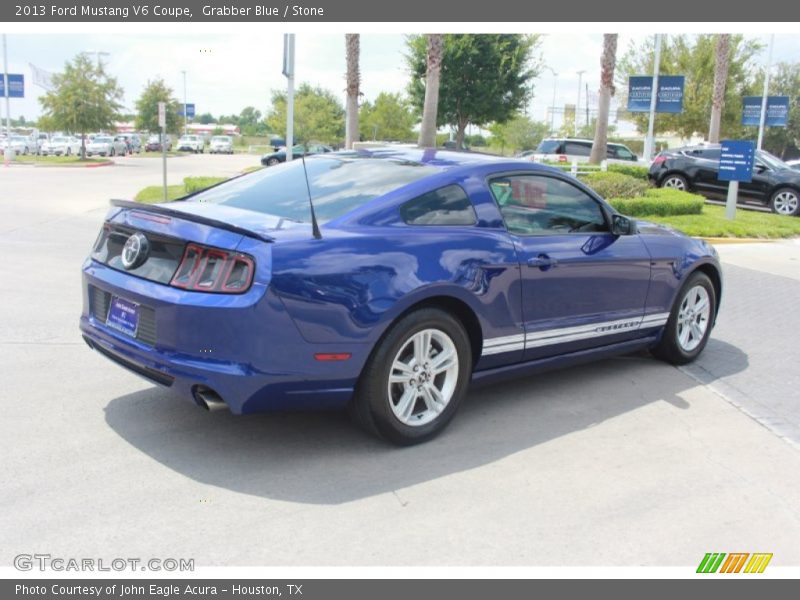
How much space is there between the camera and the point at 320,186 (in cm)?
477

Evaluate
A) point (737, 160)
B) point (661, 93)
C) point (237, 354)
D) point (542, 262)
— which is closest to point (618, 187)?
point (737, 160)

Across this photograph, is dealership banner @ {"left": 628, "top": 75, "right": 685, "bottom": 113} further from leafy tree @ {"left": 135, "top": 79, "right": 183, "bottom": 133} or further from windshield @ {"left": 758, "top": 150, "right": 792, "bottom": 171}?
leafy tree @ {"left": 135, "top": 79, "right": 183, "bottom": 133}

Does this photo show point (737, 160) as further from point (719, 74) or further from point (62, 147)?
point (62, 147)

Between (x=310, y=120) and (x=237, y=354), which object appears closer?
(x=237, y=354)

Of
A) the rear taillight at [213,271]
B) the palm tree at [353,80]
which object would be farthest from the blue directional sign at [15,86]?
the rear taillight at [213,271]

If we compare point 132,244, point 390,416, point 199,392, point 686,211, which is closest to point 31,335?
point 132,244

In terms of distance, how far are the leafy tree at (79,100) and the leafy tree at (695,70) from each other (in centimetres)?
2931

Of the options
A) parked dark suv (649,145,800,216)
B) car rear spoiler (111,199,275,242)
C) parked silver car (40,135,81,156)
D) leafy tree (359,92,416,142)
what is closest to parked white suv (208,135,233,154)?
parked silver car (40,135,81,156)

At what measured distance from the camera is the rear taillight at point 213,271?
3760mm

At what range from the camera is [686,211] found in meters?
16.8

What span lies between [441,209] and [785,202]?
57.0 feet

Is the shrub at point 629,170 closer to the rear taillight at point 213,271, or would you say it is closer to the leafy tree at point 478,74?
the leafy tree at point 478,74

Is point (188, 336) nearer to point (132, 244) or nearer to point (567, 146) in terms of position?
point (132, 244)

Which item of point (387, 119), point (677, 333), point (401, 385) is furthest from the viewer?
point (387, 119)
